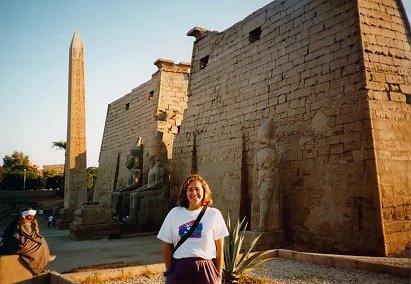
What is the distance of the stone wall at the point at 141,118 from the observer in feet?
47.2

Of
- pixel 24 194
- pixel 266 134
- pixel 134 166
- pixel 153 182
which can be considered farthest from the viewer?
pixel 24 194

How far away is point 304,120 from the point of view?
6.89m

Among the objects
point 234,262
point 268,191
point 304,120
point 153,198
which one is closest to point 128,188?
point 153,198

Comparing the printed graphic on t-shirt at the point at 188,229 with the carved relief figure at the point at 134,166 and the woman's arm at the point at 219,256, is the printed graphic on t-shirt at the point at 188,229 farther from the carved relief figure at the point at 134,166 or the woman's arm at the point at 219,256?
the carved relief figure at the point at 134,166

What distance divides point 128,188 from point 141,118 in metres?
4.58

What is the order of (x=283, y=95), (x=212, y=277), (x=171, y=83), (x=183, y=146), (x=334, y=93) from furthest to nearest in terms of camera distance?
(x=171, y=83) < (x=183, y=146) < (x=283, y=95) < (x=334, y=93) < (x=212, y=277)

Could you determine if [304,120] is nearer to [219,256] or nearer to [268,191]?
[268,191]

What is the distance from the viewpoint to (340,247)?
5.88m

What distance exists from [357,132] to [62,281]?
5013mm

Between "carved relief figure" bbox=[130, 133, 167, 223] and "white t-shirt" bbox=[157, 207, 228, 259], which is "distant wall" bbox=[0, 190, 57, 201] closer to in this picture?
"carved relief figure" bbox=[130, 133, 167, 223]

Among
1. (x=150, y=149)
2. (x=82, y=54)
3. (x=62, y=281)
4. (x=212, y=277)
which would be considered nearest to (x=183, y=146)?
(x=150, y=149)

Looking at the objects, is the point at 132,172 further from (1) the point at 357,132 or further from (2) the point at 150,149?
(1) the point at 357,132

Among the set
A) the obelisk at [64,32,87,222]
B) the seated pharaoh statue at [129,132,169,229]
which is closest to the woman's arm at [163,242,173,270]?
the seated pharaoh statue at [129,132,169,229]

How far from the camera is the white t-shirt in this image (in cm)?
233
